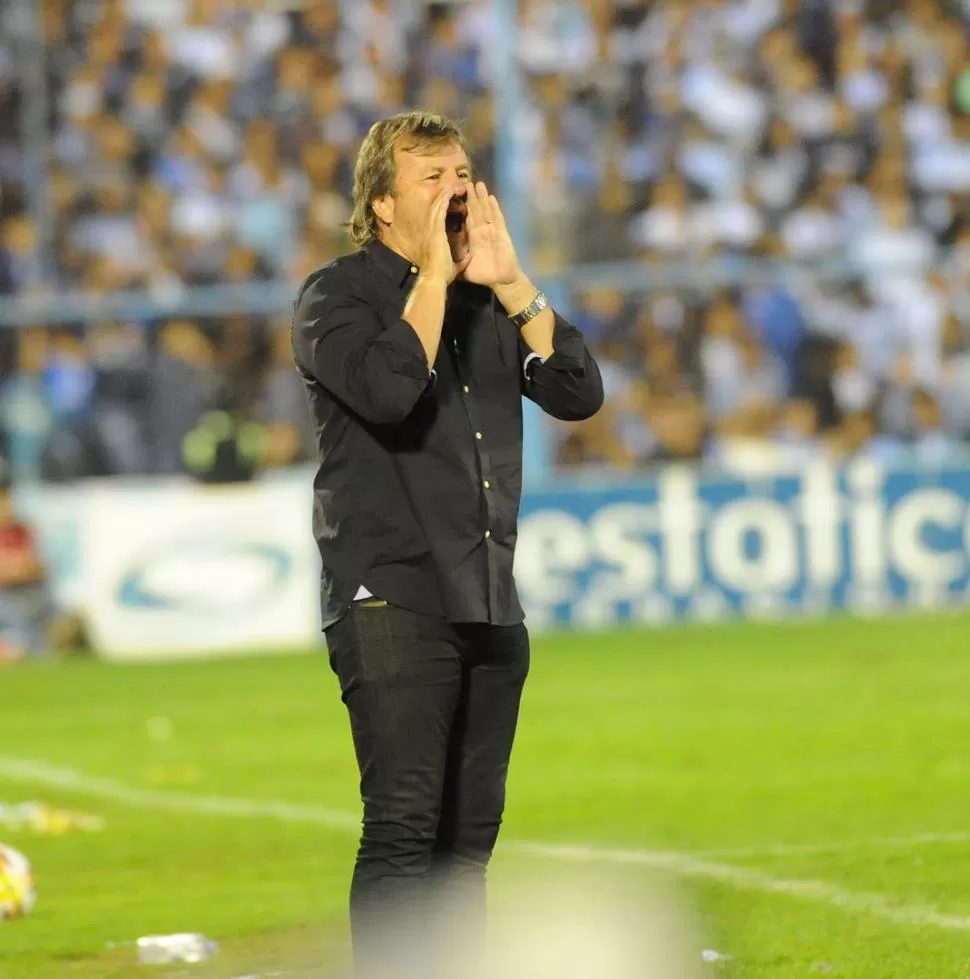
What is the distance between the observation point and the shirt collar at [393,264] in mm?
4551

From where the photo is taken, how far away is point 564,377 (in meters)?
4.60

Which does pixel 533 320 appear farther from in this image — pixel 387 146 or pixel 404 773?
pixel 404 773

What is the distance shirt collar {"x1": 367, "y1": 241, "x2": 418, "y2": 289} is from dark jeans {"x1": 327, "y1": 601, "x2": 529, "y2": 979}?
0.70m

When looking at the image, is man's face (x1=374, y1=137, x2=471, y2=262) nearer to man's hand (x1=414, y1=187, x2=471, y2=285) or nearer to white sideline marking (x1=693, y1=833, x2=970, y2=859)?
man's hand (x1=414, y1=187, x2=471, y2=285)

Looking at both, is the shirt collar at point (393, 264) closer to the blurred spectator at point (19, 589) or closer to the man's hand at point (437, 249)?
the man's hand at point (437, 249)

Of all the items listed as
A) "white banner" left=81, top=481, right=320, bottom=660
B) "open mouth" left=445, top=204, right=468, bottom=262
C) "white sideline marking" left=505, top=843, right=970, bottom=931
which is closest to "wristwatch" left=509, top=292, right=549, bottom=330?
"open mouth" left=445, top=204, right=468, bottom=262

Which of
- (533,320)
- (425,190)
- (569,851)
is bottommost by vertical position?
(569,851)

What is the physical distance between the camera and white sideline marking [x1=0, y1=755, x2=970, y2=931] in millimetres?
5895

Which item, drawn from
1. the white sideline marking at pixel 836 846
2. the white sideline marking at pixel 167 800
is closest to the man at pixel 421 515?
the white sideline marking at pixel 836 846

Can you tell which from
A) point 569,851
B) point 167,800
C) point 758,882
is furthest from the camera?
point 167,800

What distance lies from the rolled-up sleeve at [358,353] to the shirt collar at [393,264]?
0.11m

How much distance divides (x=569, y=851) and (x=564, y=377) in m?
3.02

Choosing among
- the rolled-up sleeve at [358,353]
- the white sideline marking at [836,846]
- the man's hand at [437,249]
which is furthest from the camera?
the white sideline marking at [836,846]

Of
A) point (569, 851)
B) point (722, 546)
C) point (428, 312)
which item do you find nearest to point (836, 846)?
point (569, 851)
